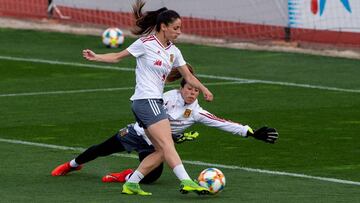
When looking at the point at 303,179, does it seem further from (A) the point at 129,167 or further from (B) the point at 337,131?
(B) the point at 337,131

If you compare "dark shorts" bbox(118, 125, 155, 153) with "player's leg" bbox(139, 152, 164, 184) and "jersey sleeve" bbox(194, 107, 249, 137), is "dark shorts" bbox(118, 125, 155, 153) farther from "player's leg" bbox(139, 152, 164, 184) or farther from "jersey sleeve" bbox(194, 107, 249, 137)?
"jersey sleeve" bbox(194, 107, 249, 137)

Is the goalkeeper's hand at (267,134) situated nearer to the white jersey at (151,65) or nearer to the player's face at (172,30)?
the white jersey at (151,65)

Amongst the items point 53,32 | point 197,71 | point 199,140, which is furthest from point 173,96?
point 53,32

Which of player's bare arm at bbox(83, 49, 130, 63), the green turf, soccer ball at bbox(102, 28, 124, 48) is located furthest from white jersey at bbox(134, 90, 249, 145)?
soccer ball at bbox(102, 28, 124, 48)

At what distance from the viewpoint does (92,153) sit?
14.6m

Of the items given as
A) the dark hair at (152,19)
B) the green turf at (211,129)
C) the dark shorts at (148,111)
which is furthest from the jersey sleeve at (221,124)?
the dark hair at (152,19)

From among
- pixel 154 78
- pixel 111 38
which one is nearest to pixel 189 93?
pixel 154 78

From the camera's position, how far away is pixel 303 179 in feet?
47.5

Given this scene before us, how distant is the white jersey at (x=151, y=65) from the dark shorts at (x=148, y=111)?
0.05m

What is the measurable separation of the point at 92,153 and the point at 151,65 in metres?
1.54

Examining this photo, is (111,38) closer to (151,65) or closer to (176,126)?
(176,126)

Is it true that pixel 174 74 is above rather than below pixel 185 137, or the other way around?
above

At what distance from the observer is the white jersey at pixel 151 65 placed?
1356cm

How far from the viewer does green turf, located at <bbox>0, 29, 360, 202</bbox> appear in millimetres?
13883
